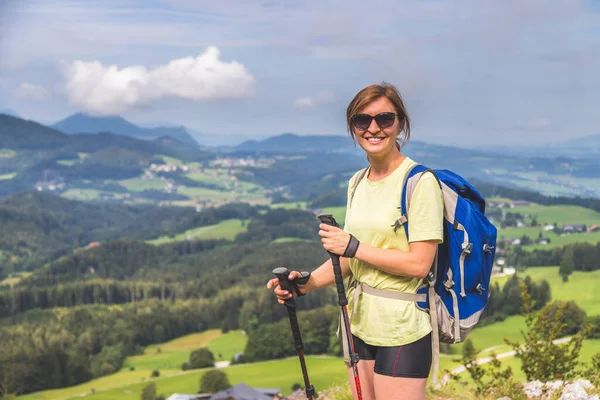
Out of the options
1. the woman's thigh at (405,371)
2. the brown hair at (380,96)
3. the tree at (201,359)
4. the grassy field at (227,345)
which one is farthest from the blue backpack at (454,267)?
the grassy field at (227,345)

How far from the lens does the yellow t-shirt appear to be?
293cm

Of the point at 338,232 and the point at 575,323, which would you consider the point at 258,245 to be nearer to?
the point at 575,323

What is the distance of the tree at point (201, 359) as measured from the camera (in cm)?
6953

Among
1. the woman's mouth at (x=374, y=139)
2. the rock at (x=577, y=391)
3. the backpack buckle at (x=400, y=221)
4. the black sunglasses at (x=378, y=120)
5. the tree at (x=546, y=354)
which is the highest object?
the black sunglasses at (x=378, y=120)

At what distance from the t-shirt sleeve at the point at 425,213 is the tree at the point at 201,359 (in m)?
69.9

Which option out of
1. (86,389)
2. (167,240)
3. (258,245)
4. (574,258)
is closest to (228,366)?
(86,389)

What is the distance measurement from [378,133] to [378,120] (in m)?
0.07

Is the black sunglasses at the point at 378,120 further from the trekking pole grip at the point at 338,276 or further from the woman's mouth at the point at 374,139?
the trekking pole grip at the point at 338,276

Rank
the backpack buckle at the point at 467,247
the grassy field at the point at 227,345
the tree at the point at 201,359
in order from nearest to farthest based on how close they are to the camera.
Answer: the backpack buckle at the point at 467,247, the tree at the point at 201,359, the grassy field at the point at 227,345

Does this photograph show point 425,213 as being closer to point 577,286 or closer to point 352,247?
point 352,247

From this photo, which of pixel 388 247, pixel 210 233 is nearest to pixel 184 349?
pixel 388 247

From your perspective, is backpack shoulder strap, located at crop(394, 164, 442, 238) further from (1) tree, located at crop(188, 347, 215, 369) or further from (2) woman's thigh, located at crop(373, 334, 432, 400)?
(1) tree, located at crop(188, 347, 215, 369)

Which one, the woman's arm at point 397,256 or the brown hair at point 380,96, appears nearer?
the woman's arm at point 397,256

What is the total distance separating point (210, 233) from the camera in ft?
607
